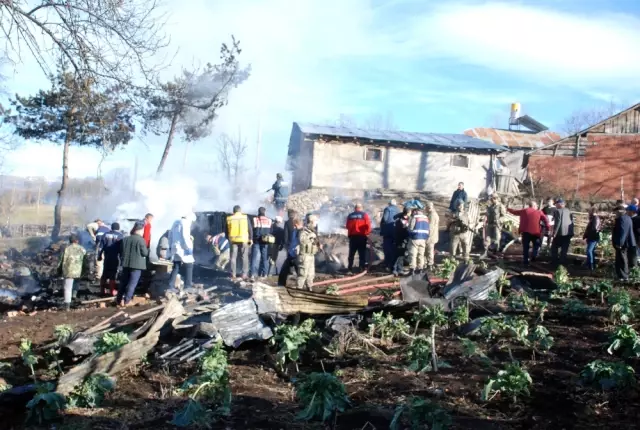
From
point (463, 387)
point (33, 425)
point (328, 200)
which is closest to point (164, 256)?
point (33, 425)

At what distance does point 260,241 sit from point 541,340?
743cm

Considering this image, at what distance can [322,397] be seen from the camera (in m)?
4.88

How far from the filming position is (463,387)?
232 inches

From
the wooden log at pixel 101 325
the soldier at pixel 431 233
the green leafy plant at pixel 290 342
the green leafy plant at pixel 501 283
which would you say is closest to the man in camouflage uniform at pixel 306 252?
the wooden log at pixel 101 325

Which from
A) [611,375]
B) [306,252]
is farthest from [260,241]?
[611,375]

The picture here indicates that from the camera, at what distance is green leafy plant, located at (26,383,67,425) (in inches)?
213

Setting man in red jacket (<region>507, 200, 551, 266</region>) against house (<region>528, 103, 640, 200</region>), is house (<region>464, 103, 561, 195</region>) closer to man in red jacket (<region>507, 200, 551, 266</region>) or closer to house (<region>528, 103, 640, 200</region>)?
house (<region>528, 103, 640, 200</region>)

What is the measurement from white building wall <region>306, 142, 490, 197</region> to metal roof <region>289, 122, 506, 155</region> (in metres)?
0.33

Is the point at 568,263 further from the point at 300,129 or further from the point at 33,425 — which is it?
the point at 300,129

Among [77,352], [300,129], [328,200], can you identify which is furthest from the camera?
[300,129]

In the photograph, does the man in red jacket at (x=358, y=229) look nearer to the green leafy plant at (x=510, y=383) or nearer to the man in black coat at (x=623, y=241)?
the man in black coat at (x=623, y=241)

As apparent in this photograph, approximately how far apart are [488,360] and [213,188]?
69.3 feet

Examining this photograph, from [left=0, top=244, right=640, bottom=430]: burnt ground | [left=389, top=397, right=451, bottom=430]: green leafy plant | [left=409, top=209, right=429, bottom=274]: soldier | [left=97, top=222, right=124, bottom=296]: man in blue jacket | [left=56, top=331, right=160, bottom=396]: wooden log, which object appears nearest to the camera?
[left=389, top=397, right=451, bottom=430]: green leafy plant

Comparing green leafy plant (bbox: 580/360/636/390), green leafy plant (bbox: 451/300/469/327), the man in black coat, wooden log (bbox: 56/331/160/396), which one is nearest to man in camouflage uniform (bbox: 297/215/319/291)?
green leafy plant (bbox: 451/300/469/327)
